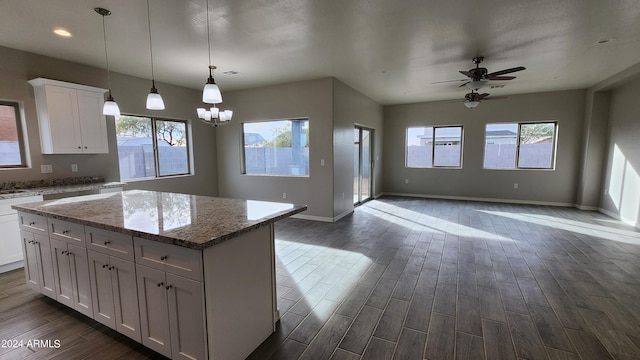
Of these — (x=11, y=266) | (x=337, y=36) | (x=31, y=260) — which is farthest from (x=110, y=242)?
(x=337, y=36)

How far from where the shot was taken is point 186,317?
65.9 inches

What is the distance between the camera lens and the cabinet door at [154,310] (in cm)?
176

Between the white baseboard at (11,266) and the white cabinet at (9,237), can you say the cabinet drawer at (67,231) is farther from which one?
the white baseboard at (11,266)

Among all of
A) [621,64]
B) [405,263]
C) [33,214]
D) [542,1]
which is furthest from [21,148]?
[621,64]

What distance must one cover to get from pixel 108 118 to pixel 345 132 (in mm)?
A: 4355

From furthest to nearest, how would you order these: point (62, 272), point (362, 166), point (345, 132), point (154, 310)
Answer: point (362, 166)
point (345, 132)
point (62, 272)
point (154, 310)

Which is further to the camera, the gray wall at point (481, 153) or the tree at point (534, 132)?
the tree at point (534, 132)

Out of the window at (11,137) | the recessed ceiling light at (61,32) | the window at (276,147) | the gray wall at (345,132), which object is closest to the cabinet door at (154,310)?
the recessed ceiling light at (61,32)

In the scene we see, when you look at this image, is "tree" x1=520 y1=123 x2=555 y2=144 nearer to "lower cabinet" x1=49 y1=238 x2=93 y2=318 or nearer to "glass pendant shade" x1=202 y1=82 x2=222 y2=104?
"glass pendant shade" x1=202 y1=82 x2=222 y2=104

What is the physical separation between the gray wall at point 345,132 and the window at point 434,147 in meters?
1.94

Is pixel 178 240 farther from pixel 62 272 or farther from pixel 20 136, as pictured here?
pixel 20 136

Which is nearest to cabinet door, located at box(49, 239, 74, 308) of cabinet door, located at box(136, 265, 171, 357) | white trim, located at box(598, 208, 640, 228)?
cabinet door, located at box(136, 265, 171, 357)

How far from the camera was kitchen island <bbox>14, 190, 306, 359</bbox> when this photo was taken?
5.36 feet

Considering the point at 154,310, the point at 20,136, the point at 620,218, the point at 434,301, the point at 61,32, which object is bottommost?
the point at 434,301
